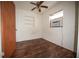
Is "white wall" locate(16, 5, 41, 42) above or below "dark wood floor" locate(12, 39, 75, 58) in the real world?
above

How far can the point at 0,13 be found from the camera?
171cm

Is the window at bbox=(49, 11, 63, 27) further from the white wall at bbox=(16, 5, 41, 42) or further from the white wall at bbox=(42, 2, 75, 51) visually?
the white wall at bbox=(16, 5, 41, 42)

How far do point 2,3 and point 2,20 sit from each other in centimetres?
46

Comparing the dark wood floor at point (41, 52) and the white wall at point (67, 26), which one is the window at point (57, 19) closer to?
the white wall at point (67, 26)

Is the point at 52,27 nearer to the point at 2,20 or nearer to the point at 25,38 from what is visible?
the point at 25,38

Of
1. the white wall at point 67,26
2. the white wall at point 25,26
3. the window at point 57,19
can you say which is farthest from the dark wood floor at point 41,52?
the white wall at point 25,26

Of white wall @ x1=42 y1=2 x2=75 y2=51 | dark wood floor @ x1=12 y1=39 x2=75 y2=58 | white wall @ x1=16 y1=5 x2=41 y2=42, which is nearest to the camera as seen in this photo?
dark wood floor @ x1=12 y1=39 x2=75 y2=58

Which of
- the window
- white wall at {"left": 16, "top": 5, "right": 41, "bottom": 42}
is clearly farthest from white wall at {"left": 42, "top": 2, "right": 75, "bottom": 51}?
white wall at {"left": 16, "top": 5, "right": 41, "bottom": 42}

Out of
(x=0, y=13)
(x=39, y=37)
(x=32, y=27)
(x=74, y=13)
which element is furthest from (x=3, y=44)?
(x=39, y=37)

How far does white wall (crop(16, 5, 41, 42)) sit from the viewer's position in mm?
4250

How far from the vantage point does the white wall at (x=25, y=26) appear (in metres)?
4.25

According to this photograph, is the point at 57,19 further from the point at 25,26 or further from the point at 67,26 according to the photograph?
the point at 25,26

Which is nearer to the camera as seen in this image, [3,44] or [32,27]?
[3,44]

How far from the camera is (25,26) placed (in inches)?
182
